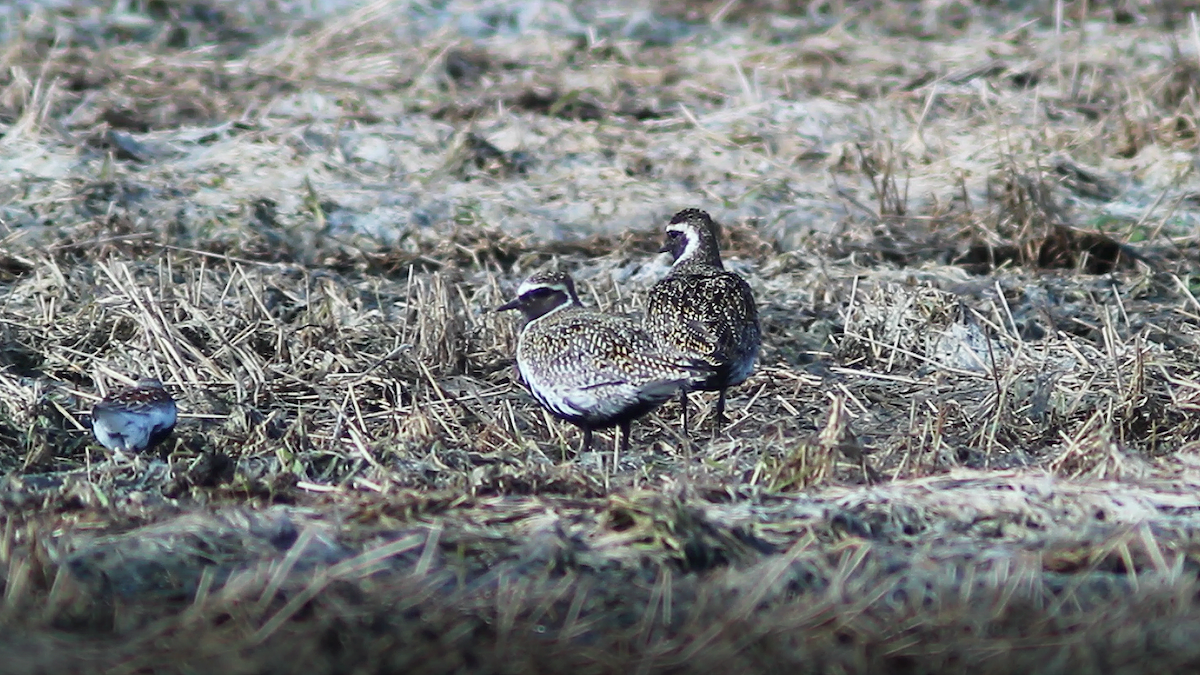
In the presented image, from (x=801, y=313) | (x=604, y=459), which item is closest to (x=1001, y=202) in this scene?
Answer: (x=801, y=313)

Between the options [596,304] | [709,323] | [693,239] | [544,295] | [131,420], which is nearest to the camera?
[131,420]

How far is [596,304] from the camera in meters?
8.56

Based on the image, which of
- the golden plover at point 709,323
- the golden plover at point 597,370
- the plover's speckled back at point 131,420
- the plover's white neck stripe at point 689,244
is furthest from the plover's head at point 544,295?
the plover's speckled back at point 131,420

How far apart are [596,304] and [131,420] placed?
3.03 m

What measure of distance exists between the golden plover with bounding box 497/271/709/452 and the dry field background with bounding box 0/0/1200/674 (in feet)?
0.80

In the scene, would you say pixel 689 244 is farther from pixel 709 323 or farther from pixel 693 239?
pixel 709 323

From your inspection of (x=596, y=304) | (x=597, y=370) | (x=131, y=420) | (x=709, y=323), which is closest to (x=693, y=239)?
(x=596, y=304)

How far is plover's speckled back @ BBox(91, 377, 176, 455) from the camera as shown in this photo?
621cm

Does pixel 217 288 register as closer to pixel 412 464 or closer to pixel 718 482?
pixel 412 464

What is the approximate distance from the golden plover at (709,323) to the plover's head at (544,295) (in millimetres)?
385

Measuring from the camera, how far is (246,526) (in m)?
4.95

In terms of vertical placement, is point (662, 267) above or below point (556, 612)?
below

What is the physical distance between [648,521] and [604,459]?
1.42 m

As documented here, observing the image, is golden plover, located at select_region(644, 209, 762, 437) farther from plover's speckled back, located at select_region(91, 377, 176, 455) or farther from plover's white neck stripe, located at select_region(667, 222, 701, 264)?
plover's speckled back, located at select_region(91, 377, 176, 455)
